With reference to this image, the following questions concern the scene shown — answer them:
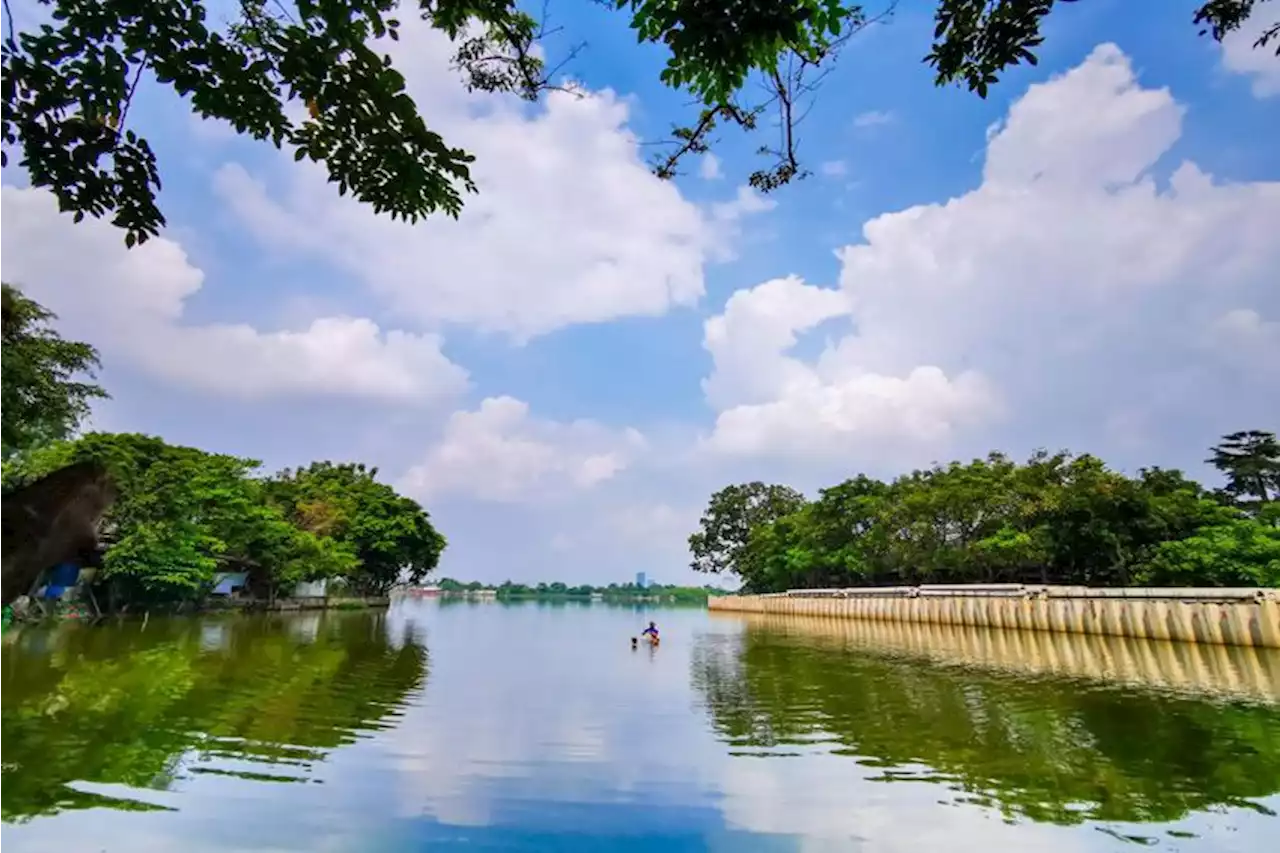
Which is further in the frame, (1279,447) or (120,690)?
(1279,447)

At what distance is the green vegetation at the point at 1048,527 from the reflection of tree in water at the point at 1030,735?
1705cm

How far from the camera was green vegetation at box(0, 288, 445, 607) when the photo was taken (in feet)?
65.6

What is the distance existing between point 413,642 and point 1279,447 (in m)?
47.7

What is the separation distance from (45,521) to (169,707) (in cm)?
1038

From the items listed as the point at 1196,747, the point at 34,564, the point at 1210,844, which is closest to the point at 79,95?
the point at 34,564

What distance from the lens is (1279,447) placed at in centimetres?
4359

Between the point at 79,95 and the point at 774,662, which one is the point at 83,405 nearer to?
the point at 774,662

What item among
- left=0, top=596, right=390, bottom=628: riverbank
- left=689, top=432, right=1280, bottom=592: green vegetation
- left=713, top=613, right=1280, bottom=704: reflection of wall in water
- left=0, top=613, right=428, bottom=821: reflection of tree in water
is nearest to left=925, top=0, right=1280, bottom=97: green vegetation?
left=0, top=613, right=428, bottom=821: reflection of tree in water

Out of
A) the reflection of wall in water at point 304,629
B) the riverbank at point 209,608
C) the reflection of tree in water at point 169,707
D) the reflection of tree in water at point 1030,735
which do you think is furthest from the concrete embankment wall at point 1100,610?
the riverbank at point 209,608

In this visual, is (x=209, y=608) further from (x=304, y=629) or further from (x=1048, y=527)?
(x=1048, y=527)

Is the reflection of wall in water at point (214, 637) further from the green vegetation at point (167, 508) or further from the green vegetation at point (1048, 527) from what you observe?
the green vegetation at point (1048, 527)

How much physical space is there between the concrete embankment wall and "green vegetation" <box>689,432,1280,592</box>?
332 cm

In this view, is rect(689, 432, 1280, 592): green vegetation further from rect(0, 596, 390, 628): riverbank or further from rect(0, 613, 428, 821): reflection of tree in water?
rect(0, 596, 390, 628): riverbank

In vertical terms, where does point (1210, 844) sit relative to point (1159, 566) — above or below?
below
